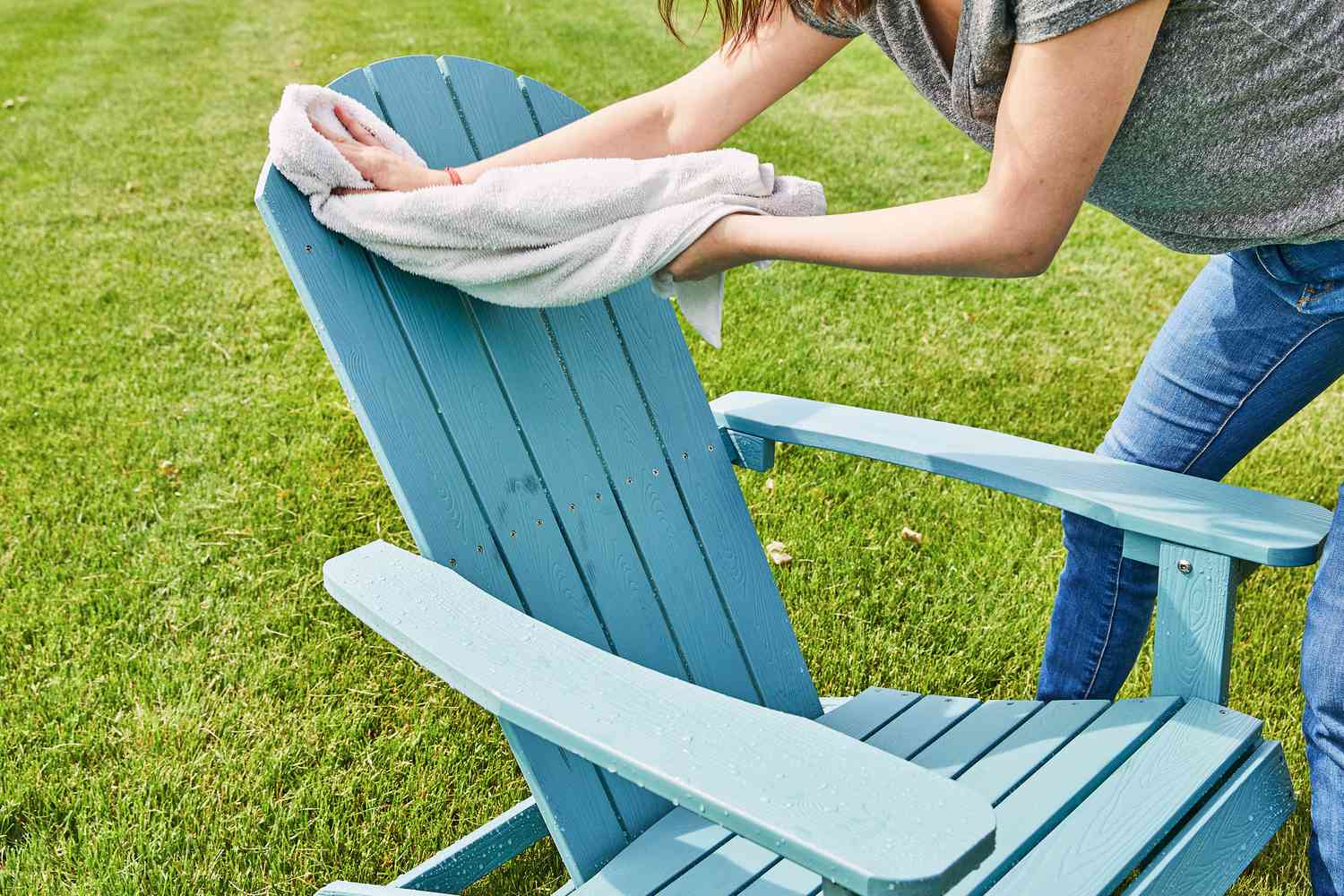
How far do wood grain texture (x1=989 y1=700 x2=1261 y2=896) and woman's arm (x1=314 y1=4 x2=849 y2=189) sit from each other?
113 centimetres

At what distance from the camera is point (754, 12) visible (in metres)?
1.72

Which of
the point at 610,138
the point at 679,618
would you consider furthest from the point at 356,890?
the point at 610,138

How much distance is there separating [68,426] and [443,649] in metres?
2.74

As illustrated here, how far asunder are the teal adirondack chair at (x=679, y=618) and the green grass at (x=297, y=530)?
1.33ft

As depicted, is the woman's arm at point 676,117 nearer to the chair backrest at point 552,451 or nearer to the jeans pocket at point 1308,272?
the chair backrest at point 552,451

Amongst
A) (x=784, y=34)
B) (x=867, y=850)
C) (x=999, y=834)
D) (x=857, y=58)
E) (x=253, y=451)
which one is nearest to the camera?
A: (x=867, y=850)

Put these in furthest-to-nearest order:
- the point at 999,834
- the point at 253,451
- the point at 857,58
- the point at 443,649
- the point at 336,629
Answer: the point at 857,58 → the point at 253,451 → the point at 336,629 → the point at 999,834 → the point at 443,649

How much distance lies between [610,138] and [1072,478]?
93 cm

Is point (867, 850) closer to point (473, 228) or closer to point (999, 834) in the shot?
point (999, 834)

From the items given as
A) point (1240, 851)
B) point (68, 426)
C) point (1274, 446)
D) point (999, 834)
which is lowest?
point (1274, 446)

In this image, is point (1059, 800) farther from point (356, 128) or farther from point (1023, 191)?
point (356, 128)

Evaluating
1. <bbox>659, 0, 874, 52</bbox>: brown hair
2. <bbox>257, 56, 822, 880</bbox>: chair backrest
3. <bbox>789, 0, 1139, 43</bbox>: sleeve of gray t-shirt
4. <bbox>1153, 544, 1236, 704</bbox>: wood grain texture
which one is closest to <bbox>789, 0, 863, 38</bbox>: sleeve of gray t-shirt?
<bbox>659, 0, 874, 52</bbox>: brown hair

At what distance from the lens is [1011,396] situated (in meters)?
3.79

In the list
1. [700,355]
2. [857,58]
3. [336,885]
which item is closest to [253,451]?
[700,355]
